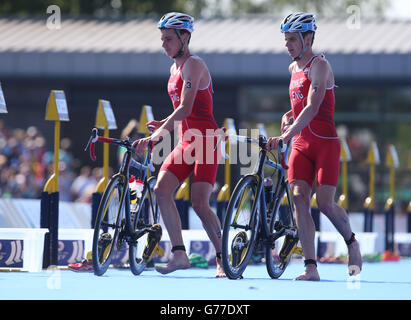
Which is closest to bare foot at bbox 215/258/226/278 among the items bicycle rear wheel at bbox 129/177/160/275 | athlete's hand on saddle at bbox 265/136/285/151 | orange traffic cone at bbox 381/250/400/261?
bicycle rear wheel at bbox 129/177/160/275

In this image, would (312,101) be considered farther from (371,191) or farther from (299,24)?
(371,191)

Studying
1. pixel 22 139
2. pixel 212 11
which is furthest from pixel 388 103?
pixel 212 11

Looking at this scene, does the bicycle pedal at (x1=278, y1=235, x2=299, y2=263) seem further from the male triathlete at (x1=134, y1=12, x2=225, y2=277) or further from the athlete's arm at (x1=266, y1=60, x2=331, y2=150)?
the athlete's arm at (x1=266, y1=60, x2=331, y2=150)

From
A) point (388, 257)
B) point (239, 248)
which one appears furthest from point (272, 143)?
point (388, 257)

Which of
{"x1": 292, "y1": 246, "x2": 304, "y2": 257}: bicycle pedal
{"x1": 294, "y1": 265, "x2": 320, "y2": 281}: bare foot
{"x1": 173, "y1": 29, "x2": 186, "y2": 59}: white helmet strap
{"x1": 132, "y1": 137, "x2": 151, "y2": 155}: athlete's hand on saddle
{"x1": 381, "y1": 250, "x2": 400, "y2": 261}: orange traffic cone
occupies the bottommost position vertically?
{"x1": 381, "y1": 250, "x2": 400, "y2": 261}: orange traffic cone

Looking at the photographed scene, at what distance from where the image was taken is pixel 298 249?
8914mm

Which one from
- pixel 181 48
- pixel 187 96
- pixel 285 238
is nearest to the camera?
pixel 187 96

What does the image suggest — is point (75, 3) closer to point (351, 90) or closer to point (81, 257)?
point (351, 90)

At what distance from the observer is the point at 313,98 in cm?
803

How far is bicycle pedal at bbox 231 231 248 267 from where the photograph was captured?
8.09 m

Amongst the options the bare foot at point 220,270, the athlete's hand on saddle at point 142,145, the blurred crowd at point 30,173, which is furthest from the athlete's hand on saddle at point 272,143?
the blurred crowd at point 30,173

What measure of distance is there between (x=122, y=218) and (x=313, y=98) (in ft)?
5.73

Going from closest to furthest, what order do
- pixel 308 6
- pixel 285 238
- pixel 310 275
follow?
pixel 310 275
pixel 285 238
pixel 308 6
